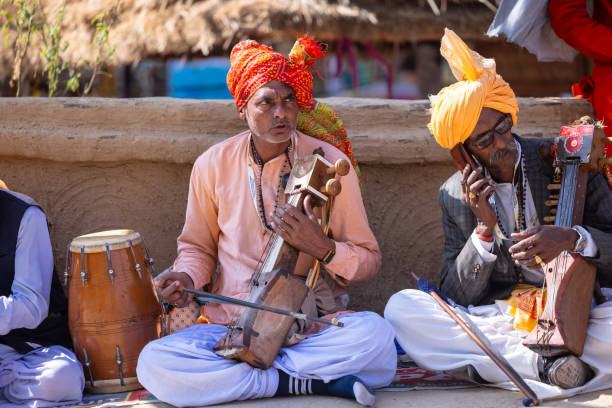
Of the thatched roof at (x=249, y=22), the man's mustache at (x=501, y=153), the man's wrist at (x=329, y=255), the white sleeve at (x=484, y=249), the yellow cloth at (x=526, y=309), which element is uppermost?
the thatched roof at (x=249, y=22)

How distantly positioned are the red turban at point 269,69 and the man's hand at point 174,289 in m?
0.95

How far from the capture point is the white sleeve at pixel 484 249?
3.53m

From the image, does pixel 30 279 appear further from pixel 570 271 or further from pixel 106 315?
pixel 570 271

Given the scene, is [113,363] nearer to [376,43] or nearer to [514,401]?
[514,401]

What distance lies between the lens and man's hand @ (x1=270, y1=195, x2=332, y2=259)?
11.4 feet

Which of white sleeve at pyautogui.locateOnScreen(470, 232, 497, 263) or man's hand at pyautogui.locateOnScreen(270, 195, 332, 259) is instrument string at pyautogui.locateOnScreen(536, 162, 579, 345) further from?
man's hand at pyautogui.locateOnScreen(270, 195, 332, 259)

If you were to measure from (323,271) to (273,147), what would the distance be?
68 cm

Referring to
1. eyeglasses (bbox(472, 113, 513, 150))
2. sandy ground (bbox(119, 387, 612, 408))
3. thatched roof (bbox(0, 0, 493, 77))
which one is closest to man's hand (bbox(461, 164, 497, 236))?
eyeglasses (bbox(472, 113, 513, 150))

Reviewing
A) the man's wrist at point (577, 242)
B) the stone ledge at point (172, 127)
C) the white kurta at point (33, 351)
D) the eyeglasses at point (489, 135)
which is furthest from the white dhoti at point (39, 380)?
the man's wrist at point (577, 242)

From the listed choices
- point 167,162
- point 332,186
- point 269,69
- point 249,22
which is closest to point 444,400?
point 332,186

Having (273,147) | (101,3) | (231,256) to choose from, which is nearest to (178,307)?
(231,256)

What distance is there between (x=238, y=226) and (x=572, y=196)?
1.61 meters

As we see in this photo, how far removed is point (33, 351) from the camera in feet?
12.5

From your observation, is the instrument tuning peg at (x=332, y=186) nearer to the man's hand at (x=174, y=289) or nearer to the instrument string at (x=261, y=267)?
the instrument string at (x=261, y=267)
